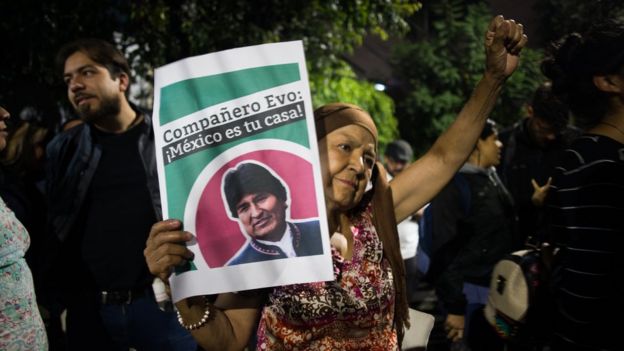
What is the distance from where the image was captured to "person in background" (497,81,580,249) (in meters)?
4.47

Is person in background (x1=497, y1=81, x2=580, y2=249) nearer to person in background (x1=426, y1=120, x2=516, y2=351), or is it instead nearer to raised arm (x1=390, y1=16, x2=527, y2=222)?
person in background (x1=426, y1=120, x2=516, y2=351)

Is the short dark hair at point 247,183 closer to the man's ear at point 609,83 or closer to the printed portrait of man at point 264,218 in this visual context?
the printed portrait of man at point 264,218

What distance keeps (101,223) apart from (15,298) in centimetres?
107

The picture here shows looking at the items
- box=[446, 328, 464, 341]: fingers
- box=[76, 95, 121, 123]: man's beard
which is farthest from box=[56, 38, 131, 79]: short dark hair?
box=[446, 328, 464, 341]: fingers

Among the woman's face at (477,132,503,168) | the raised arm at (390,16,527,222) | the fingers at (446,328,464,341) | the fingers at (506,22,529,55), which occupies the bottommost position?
the fingers at (446,328,464,341)

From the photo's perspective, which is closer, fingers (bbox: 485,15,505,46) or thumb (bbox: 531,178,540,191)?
fingers (bbox: 485,15,505,46)

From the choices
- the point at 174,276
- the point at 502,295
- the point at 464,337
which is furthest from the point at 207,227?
the point at 464,337

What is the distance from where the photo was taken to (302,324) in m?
1.90

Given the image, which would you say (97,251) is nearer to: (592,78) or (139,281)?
(139,281)

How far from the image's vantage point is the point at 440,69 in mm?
19516

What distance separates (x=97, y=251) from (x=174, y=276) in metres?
1.85

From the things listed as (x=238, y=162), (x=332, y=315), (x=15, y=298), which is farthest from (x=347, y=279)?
(x=15, y=298)

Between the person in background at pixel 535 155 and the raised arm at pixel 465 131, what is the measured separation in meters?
2.26

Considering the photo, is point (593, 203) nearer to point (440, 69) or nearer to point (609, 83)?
point (609, 83)
